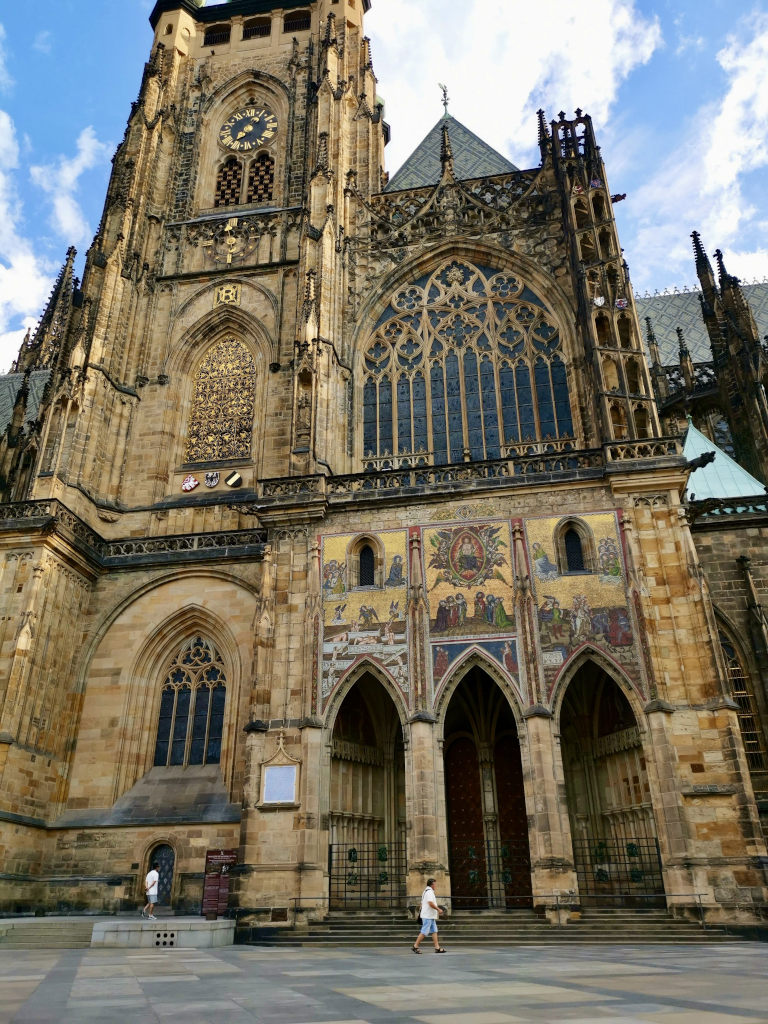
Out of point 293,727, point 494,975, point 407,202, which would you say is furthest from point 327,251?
point 494,975

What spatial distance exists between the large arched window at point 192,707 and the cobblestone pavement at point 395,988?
820cm

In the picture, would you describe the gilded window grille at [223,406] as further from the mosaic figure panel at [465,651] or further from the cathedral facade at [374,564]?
the mosaic figure panel at [465,651]

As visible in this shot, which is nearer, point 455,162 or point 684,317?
point 455,162

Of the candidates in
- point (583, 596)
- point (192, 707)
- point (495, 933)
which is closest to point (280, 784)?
point (495, 933)

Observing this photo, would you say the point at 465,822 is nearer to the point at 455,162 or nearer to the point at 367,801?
the point at 367,801

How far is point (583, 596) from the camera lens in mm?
16000

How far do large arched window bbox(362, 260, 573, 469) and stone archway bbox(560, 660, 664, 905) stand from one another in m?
6.93

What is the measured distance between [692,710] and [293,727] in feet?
25.1

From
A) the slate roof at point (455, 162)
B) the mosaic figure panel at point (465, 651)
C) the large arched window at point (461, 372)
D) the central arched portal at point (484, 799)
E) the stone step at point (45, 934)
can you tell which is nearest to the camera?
the stone step at point (45, 934)

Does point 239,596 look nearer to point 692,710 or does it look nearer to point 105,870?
point 105,870

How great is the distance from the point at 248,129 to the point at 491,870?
87.5 ft

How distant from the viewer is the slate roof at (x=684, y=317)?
3081 centimetres

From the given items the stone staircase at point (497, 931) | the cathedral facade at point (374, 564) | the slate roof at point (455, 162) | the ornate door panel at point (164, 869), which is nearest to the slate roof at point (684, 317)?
the cathedral facade at point (374, 564)

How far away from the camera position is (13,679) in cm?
1733
